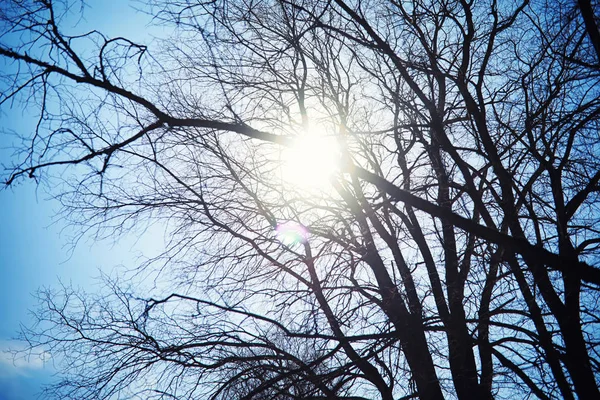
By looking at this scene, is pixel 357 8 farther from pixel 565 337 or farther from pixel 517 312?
pixel 565 337

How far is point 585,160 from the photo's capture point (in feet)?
16.9

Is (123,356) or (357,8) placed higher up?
(357,8)

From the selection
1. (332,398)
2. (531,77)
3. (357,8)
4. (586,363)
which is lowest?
(332,398)

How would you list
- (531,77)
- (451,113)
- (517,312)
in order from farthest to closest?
(451,113) < (531,77) < (517,312)

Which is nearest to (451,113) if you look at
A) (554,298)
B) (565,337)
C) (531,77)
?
(531,77)

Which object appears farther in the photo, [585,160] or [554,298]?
[585,160]

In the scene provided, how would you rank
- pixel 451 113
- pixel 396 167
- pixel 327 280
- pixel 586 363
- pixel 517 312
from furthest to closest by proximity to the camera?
pixel 396 167, pixel 451 113, pixel 327 280, pixel 517 312, pixel 586 363

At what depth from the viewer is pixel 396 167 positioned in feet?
21.6

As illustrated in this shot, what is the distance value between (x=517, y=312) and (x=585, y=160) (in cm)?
219

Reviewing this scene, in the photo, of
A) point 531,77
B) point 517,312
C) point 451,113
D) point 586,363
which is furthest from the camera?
point 451,113

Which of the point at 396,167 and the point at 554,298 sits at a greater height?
the point at 396,167

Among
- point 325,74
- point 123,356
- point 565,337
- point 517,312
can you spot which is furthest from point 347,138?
point 123,356

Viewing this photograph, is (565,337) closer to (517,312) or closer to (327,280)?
(517,312)

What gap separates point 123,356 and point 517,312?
15.7 feet
